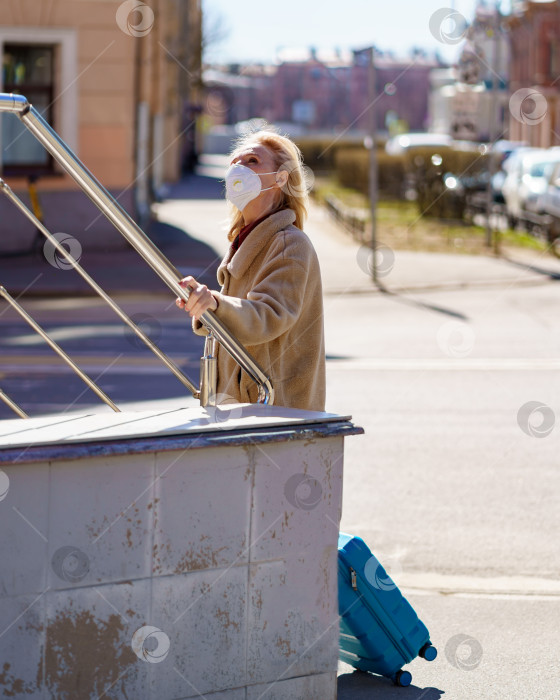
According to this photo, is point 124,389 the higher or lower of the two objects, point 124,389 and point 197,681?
the lower

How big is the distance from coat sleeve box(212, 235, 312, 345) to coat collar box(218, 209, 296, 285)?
0.06m

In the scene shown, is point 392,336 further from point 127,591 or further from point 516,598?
point 127,591

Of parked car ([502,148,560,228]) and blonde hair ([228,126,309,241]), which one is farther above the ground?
blonde hair ([228,126,309,241])

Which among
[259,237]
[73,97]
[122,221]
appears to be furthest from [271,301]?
[73,97]

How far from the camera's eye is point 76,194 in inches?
794

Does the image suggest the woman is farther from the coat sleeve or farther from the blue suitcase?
the blue suitcase

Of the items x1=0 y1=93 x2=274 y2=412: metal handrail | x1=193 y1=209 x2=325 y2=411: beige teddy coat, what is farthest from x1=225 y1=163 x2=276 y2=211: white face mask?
x1=0 y1=93 x2=274 y2=412: metal handrail

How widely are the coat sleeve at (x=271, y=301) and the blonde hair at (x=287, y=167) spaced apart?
0.19 metres

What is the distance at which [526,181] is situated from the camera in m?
27.3

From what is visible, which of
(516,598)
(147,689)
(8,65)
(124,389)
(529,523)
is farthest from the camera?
(8,65)

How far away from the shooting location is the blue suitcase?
12.7 ft

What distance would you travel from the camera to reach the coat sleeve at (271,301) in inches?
142

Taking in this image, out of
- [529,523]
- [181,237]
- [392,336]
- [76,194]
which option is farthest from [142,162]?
[529,523]

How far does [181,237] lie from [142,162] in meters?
1.83
